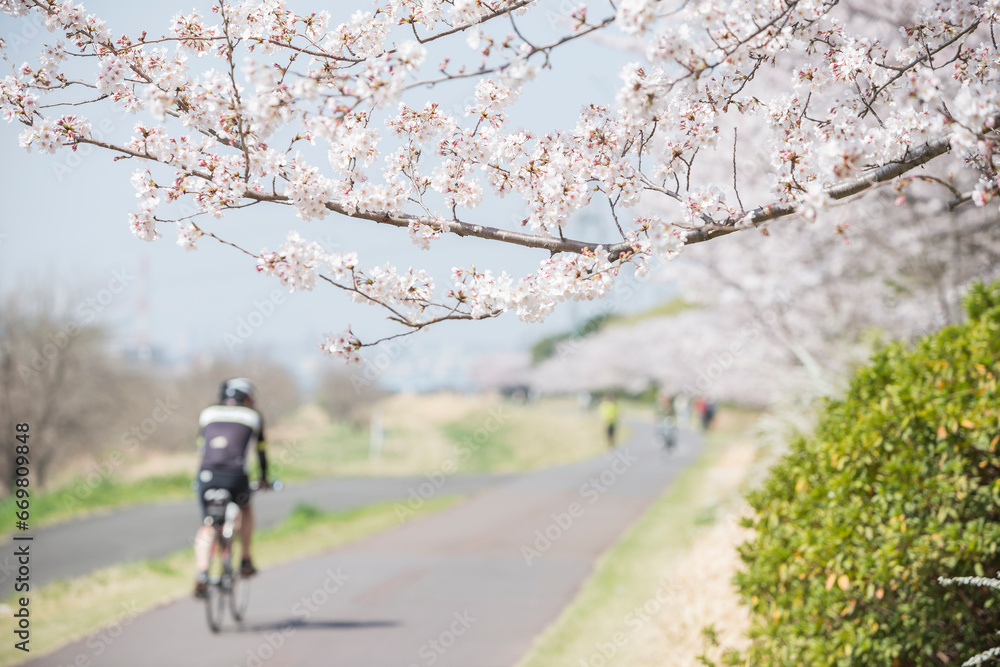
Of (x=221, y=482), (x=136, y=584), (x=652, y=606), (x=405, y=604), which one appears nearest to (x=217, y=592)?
(x=221, y=482)

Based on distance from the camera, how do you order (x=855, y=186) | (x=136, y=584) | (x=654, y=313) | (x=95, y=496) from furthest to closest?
(x=654, y=313)
(x=95, y=496)
(x=136, y=584)
(x=855, y=186)

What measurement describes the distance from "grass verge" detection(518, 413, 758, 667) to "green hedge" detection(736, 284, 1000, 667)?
658 mm

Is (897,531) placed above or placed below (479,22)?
below

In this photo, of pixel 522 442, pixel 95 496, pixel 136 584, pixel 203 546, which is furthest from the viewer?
pixel 522 442

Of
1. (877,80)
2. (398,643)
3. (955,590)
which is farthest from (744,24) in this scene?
(398,643)

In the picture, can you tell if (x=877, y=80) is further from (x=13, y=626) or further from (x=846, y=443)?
(x=13, y=626)

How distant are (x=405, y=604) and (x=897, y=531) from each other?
197 inches

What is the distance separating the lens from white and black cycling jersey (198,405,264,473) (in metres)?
6.78

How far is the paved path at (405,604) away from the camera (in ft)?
19.8

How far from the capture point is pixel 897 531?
3.69m

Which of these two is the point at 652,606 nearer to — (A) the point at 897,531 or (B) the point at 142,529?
(A) the point at 897,531

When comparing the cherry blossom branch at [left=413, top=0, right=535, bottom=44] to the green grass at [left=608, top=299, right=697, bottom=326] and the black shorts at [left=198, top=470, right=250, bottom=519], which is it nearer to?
the black shorts at [left=198, top=470, right=250, bottom=519]

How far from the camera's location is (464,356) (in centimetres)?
10050

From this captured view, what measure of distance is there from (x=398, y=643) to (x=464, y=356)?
9431cm
